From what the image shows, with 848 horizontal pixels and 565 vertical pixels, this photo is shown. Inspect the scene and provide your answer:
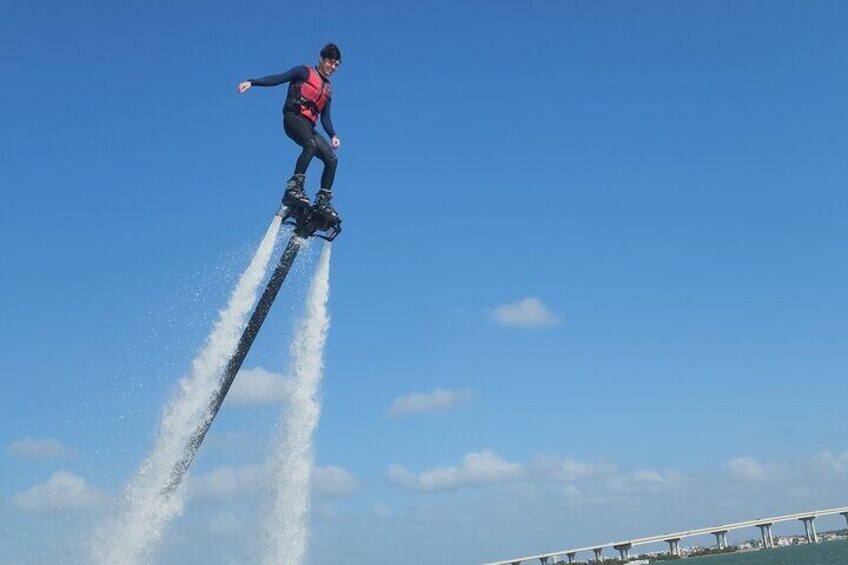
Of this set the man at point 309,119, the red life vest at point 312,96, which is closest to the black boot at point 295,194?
the man at point 309,119

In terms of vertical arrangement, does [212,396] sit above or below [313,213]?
below

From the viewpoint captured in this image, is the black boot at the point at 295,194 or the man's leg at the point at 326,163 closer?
the black boot at the point at 295,194

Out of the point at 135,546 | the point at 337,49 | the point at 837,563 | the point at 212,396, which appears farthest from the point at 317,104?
the point at 837,563

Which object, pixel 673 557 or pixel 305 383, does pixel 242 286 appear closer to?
pixel 305 383

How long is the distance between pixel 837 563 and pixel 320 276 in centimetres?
12089

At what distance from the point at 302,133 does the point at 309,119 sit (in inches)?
25.2

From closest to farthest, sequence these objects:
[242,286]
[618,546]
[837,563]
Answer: [242,286] → [837,563] → [618,546]

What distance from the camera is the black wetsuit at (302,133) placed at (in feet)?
74.7

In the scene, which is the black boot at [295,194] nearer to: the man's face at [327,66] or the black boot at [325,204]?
the black boot at [325,204]

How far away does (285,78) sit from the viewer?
22.6 metres

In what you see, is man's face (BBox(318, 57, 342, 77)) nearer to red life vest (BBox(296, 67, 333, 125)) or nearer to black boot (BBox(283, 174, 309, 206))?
red life vest (BBox(296, 67, 333, 125))

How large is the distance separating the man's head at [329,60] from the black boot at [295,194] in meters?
3.31

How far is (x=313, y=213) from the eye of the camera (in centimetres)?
2280

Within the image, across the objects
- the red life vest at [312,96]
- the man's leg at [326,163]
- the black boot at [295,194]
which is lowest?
the black boot at [295,194]
